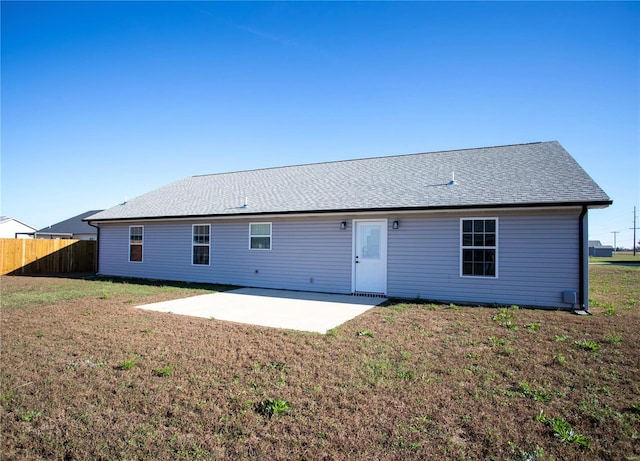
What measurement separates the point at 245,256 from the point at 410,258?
6.18m

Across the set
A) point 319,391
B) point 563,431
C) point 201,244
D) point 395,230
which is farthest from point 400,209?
point 201,244

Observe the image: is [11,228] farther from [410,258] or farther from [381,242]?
[410,258]

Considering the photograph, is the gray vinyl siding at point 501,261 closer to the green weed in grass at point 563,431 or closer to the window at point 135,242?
the green weed in grass at point 563,431

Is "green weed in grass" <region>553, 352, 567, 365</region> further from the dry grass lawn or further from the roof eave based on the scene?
the roof eave

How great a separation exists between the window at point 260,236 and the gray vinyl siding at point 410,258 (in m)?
0.19

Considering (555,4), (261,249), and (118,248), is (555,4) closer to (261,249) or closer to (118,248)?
(261,249)

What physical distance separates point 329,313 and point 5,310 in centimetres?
770

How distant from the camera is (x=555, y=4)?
9141mm

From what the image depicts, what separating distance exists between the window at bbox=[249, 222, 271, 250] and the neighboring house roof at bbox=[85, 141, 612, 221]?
2.11 ft

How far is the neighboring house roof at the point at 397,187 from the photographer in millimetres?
9516

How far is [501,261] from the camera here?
942 cm

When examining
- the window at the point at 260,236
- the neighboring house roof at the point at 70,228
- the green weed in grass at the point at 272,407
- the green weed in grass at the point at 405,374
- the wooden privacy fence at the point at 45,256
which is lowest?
the green weed in grass at the point at 405,374

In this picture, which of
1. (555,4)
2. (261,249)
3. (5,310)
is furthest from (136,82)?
(555,4)

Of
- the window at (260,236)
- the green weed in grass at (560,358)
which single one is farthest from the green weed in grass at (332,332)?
the window at (260,236)
